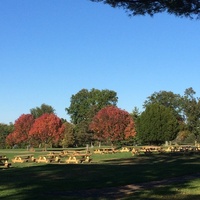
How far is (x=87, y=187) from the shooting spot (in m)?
13.6

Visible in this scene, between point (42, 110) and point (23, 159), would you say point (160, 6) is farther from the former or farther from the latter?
point (42, 110)

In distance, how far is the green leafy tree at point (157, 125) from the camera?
6756 cm

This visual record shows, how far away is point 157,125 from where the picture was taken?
221 feet

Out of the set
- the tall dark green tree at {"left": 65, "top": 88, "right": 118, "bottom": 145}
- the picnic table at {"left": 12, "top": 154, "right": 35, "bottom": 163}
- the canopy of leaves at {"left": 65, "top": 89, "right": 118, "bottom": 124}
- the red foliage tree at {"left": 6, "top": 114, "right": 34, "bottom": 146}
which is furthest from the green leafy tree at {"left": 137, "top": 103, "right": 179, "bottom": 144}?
the canopy of leaves at {"left": 65, "top": 89, "right": 118, "bottom": 124}

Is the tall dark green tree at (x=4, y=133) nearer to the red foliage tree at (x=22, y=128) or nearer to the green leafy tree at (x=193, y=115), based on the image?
the red foliage tree at (x=22, y=128)

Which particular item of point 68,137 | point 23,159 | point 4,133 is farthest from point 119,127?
point 4,133

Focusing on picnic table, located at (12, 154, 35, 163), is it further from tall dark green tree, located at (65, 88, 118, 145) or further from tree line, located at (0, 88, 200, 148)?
tall dark green tree, located at (65, 88, 118, 145)

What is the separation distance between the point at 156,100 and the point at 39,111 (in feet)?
143

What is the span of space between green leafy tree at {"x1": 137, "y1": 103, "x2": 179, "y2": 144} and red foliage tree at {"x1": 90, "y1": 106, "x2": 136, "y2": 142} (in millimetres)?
3869

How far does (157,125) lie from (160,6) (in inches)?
2146

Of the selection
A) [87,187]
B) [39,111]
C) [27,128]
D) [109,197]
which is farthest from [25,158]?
[39,111]

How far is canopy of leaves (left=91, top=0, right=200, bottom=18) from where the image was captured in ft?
44.2

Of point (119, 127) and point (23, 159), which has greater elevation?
point (119, 127)

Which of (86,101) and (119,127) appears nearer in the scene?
(119,127)
